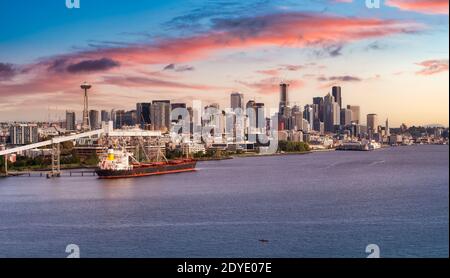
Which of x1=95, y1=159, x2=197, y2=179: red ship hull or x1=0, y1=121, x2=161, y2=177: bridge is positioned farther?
x1=0, y1=121, x2=161, y2=177: bridge

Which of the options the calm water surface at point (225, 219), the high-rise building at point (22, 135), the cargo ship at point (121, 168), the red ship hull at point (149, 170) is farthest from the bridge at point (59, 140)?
the high-rise building at point (22, 135)

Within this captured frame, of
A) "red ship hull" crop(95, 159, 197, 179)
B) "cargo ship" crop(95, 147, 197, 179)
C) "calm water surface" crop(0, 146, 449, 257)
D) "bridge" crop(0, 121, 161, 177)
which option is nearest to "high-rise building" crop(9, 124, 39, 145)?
"bridge" crop(0, 121, 161, 177)

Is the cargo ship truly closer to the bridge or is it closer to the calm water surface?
the bridge

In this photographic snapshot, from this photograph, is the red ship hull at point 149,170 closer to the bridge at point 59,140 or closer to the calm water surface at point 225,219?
the bridge at point 59,140
